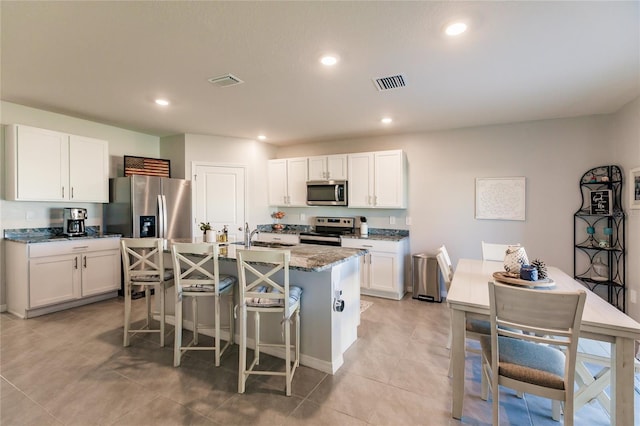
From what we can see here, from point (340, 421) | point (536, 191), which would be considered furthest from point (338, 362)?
point (536, 191)

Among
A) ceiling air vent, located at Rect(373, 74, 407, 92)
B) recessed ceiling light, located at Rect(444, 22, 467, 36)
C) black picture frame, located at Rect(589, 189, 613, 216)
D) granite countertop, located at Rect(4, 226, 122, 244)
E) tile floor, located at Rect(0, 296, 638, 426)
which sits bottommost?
tile floor, located at Rect(0, 296, 638, 426)

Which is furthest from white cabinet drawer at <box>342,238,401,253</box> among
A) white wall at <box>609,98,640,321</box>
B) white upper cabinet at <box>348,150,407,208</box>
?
white wall at <box>609,98,640,321</box>

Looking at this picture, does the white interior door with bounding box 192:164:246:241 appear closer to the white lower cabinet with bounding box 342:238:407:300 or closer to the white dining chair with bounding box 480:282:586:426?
the white lower cabinet with bounding box 342:238:407:300

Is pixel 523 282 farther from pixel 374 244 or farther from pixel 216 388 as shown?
pixel 374 244

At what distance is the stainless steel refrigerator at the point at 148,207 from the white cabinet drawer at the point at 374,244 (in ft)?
8.73

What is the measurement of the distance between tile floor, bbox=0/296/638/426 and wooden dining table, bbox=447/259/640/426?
0.41 metres

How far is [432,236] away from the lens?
4.73 m

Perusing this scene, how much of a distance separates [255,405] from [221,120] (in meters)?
3.56

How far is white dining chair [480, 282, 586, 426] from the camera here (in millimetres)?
1514

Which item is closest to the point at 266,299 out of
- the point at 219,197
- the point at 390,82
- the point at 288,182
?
the point at 390,82

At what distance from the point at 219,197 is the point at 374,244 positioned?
280cm

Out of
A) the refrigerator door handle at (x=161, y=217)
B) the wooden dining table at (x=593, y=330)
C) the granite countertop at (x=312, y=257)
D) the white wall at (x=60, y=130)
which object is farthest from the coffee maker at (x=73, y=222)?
the wooden dining table at (x=593, y=330)

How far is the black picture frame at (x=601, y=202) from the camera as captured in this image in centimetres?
361

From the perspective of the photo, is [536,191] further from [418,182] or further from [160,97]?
[160,97]
